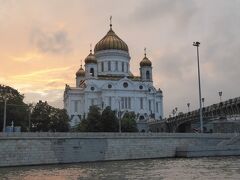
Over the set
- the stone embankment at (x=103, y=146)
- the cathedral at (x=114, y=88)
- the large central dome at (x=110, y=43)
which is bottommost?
the stone embankment at (x=103, y=146)

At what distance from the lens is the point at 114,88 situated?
10844 cm

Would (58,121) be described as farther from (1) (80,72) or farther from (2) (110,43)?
(1) (80,72)

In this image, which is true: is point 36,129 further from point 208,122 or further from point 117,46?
point 117,46

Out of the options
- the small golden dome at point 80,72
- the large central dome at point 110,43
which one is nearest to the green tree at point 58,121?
the large central dome at point 110,43

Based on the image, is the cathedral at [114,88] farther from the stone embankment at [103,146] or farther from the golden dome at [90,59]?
the stone embankment at [103,146]

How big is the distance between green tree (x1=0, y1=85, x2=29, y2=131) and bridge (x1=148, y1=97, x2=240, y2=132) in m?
30.0

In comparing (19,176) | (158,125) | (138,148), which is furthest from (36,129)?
(19,176)

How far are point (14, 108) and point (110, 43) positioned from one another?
4828cm

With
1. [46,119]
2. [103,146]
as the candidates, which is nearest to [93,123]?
[46,119]

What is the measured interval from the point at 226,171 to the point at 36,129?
150 ft

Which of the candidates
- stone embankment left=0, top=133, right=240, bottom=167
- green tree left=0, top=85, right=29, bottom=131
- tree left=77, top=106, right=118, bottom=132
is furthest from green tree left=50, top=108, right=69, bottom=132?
stone embankment left=0, top=133, right=240, bottom=167

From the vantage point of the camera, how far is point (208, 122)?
90.4 m

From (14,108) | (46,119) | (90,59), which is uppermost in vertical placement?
(90,59)

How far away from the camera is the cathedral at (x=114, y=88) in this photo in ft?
356
